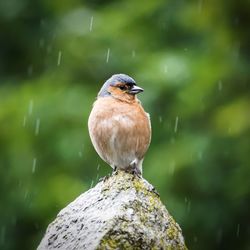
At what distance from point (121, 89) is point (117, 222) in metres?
3.21

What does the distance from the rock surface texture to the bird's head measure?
8.15 ft

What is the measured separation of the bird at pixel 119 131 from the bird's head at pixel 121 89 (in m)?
0.08

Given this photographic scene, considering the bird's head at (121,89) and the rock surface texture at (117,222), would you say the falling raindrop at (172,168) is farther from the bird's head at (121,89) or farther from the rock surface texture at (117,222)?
the rock surface texture at (117,222)

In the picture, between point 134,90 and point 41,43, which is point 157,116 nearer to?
point 41,43

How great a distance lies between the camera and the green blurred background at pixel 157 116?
10078mm

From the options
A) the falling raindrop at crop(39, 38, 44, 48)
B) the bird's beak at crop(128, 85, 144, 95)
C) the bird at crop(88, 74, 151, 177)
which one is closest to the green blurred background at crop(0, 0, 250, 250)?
the falling raindrop at crop(39, 38, 44, 48)

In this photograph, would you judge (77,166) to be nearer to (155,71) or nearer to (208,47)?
(155,71)

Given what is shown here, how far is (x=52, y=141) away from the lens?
10.4m

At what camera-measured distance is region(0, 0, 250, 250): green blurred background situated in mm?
10078

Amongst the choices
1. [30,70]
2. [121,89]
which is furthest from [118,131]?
[30,70]

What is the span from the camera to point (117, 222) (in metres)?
4.06

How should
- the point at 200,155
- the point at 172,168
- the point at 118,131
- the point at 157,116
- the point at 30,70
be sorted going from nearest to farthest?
the point at 118,131 → the point at 172,168 → the point at 200,155 → the point at 157,116 → the point at 30,70

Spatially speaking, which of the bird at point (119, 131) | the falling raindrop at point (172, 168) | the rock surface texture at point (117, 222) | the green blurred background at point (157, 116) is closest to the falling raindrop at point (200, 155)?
the green blurred background at point (157, 116)

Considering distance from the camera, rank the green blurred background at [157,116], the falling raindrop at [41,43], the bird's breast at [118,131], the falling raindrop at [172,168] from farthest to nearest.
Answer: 1. the falling raindrop at [41,43]
2. the green blurred background at [157,116]
3. the falling raindrop at [172,168]
4. the bird's breast at [118,131]
